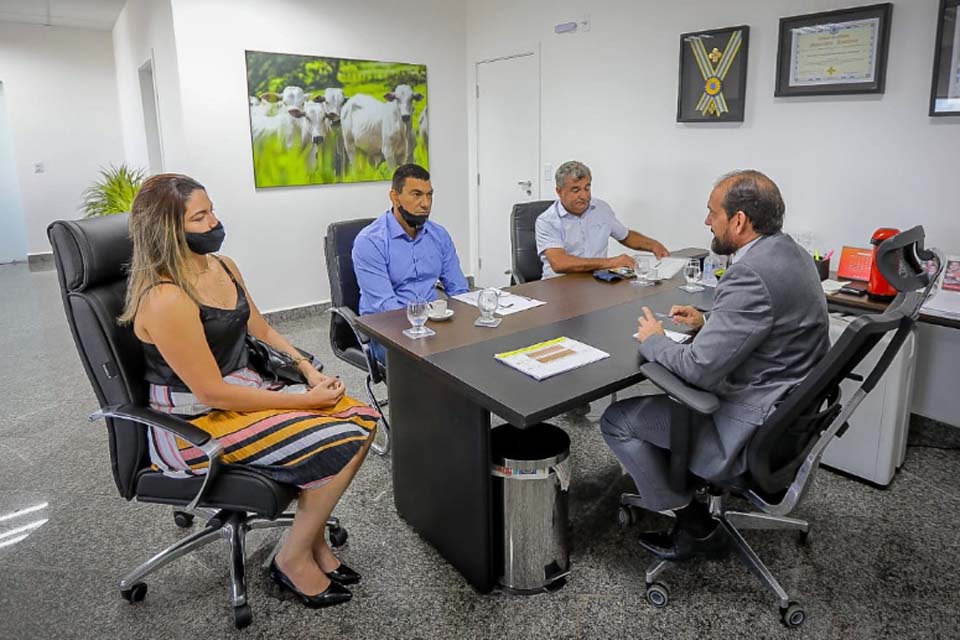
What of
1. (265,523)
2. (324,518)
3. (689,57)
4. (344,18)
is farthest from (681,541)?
(344,18)

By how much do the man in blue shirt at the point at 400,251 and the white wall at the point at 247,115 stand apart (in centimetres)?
231

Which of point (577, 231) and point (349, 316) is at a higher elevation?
point (577, 231)

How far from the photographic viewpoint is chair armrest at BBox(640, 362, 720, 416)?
5.51 feet

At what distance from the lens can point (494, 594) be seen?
6.78 ft

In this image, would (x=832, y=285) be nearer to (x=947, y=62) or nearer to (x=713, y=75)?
(x=947, y=62)

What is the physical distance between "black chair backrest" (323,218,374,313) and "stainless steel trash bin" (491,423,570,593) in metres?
1.13

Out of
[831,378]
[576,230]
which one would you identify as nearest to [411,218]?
[576,230]

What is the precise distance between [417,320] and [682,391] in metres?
0.90

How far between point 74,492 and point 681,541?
2.37 m

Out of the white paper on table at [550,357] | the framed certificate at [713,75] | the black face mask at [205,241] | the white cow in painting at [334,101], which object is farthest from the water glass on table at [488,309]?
the white cow in painting at [334,101]

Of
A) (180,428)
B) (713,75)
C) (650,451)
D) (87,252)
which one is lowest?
(650,451)

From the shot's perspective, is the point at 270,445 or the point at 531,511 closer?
the point at 270,445

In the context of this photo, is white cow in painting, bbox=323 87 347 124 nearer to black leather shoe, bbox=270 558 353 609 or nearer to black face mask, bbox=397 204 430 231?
black face mask, bbox=397 204 430 231

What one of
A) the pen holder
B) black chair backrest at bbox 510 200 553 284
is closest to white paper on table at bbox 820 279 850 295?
the pen holder
